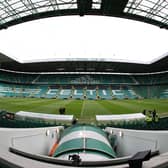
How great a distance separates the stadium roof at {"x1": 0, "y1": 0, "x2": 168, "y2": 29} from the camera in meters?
18.7

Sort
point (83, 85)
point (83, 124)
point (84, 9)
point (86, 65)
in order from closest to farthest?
point (83, 124)
point (84, 9)
point (86, 65)
point (83, 85)

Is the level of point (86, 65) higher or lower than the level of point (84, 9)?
lower

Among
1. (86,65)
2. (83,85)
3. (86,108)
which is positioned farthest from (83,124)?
(83,85)

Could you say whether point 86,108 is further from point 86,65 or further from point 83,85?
point 83,85

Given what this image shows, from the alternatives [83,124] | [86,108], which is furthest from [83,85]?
[83,124]

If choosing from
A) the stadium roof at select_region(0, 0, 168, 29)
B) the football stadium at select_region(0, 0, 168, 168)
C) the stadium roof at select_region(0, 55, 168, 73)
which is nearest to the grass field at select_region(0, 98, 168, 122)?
the football stadium at select_region(0, 0, 168, 168)

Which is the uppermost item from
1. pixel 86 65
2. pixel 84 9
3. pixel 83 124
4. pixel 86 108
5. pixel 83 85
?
pixel 84 9

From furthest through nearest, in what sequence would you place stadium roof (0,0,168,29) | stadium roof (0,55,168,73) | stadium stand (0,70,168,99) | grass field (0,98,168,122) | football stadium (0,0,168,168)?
stadium stand (0,70,168,99)
stadium roof (0,55,168,73)
grass field (0,98,168,122)
stadium roof (0,0,168,29)
football stadium (0,0,168,168)

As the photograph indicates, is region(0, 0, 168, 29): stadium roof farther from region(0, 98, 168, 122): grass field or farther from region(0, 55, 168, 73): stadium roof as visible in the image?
region(0, 55, 168, 73): stadium roof

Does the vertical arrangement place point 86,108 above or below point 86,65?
below

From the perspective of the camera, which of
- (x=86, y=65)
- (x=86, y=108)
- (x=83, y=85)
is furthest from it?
(x=83, y=85)

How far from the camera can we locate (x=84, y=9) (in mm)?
19703

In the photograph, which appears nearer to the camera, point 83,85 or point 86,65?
point 86,65

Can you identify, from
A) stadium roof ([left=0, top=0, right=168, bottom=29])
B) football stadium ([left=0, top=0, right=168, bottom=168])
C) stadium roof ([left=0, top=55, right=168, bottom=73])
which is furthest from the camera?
stadium roof ([left=0, top=55, right=168, bottom=73])
